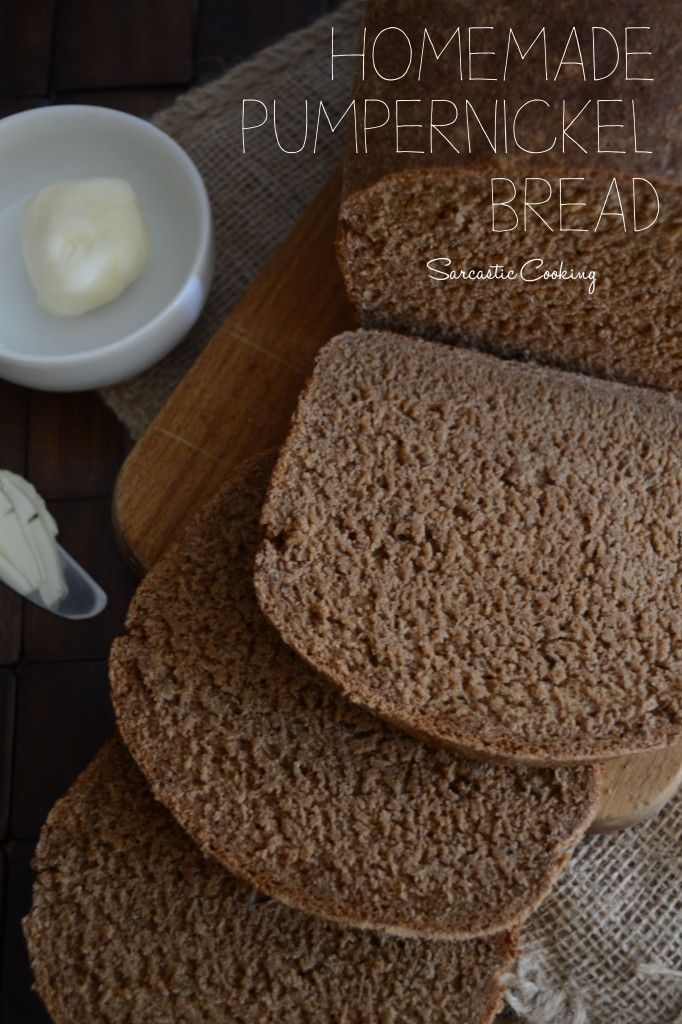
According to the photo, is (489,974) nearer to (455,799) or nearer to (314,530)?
(455,799)

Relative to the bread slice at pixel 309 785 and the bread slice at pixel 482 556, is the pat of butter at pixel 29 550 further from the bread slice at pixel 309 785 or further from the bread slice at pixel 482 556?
the bread slice at pixel 482 556

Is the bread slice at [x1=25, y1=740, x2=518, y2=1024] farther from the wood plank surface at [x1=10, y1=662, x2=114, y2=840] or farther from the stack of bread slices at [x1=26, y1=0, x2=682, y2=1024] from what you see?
the wood plank surface at [x1=10, y1=662, x2=114, y2=840]

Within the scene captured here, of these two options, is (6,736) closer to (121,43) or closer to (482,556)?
(482,556)

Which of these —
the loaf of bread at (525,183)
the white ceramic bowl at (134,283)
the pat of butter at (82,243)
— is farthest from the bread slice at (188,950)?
the loaf of bread at (525,183)

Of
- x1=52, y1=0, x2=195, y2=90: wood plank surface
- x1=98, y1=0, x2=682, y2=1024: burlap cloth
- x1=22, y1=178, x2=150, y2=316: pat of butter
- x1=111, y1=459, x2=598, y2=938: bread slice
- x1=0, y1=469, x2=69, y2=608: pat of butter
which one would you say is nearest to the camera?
x1=111, y1=459, x2=598, y2=938: bread slice

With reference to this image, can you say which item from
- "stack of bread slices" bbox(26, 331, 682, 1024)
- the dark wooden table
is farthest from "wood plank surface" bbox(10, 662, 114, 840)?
"stack of bread slices" bbox(26, 331, 682, 1024)

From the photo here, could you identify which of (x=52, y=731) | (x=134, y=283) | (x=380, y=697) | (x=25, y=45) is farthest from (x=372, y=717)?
(x=25, y=45)

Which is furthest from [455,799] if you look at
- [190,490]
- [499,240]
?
[499,240]
